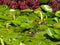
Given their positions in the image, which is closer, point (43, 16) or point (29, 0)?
point (43, 16)

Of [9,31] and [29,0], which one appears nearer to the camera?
[9,31]

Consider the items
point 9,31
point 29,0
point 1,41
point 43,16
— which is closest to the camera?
point 1,41

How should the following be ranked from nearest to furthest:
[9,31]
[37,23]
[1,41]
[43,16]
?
[1,41] < [9,31] < [37,23] < [43,16]

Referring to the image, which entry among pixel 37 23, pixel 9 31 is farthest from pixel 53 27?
pixel 9 31

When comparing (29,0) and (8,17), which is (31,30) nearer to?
(8,17)

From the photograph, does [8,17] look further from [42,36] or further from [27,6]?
[42,36]

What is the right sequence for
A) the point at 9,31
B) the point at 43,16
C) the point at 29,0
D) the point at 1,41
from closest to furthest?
the point at 1,41 → the point at 9,31 → the point at 43,16 → the point at 29,0

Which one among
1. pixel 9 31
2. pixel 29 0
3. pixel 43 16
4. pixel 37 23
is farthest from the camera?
pixel 29 0

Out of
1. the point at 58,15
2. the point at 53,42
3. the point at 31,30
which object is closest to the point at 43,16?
the point at 58,15

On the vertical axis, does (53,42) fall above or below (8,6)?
below
